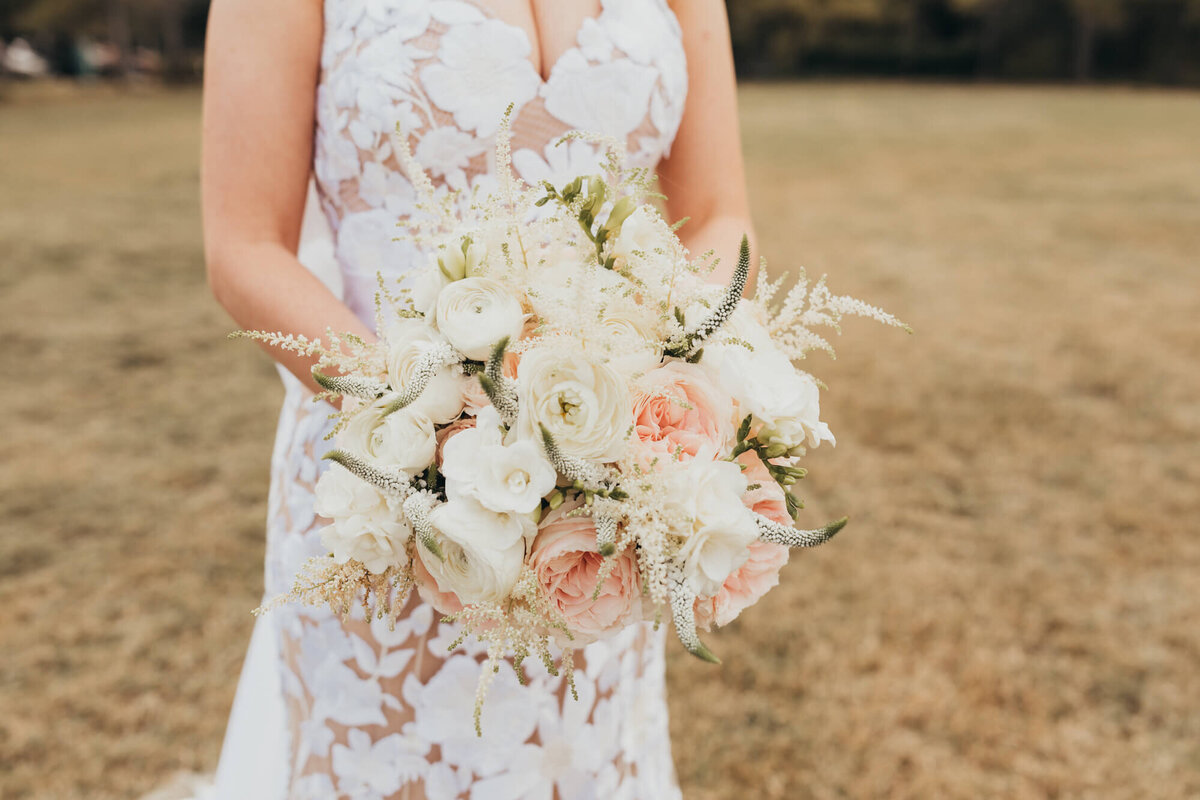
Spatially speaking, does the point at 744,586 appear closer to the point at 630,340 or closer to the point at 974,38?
the point at 630,340

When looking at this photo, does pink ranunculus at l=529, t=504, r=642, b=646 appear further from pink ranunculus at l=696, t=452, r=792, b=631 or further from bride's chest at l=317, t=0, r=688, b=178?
bride's chest at l=317, t=0, r=688, b=178

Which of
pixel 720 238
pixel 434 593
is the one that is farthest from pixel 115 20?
pixel 434 593

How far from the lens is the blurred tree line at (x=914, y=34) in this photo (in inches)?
1352

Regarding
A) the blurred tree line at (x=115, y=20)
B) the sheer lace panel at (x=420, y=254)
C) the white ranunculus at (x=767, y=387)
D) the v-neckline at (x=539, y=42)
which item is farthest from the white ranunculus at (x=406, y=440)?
the blurred tree line at (x=115, y=20)

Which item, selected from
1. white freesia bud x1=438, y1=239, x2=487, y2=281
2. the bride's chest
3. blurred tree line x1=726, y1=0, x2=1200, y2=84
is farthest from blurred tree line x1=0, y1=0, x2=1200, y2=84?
white freesia bud x1=438, y1=239, x2=487, y2=281

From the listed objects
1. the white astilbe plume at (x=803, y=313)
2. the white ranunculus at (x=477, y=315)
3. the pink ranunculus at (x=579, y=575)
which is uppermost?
the white ranunculus at (x=477, y=315)

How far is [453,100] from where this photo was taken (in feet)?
5.60

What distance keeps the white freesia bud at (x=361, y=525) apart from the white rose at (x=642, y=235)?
0.43 m

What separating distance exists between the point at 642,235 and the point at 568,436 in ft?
0.99

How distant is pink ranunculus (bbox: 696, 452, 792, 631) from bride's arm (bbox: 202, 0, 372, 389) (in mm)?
787

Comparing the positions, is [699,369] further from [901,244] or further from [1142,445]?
[901,244]

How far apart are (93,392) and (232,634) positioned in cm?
303

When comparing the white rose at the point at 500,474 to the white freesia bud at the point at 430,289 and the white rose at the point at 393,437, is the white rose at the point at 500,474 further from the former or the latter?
the white freesia bud at the point at 430,289

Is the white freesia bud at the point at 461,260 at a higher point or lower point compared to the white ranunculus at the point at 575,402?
higher
